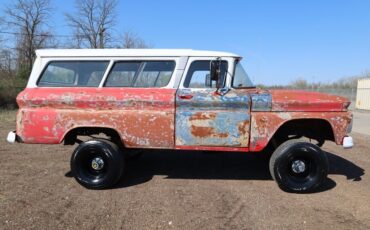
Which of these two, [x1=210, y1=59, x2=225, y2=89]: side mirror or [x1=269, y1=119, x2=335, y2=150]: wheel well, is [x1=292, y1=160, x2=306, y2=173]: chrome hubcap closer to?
[x1=269, y1=119, x2=335, y2=150]: wheel well

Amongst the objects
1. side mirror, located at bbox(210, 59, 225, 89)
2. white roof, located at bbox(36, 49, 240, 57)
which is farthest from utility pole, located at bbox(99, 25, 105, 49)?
side mirror, located at bbox(210, 59, 225, 89)

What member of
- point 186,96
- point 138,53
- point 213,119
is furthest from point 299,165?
A: point 138,53

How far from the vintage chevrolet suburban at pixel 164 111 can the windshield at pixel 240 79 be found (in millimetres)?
27

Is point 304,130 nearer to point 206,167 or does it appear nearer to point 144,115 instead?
point 206,167

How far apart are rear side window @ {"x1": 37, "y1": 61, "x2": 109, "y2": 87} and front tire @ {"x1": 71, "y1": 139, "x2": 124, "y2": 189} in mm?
1010

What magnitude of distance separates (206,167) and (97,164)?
2.24 metres

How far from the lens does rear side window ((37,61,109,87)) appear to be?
6258 mm

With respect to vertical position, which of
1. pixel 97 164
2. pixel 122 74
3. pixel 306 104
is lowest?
pixel 97 164

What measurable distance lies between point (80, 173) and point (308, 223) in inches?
134

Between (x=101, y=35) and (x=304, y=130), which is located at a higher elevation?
(x=101, y=35)

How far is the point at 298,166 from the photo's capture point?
5859 millimetres

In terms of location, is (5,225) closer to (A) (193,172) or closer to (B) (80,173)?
(B) (80,173)

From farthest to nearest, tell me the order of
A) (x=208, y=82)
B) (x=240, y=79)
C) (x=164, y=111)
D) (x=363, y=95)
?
(x=363, y=95), (x=240, y=79), (x=208, y=82), (x=164, y=111)

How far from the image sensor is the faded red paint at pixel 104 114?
234 inches
